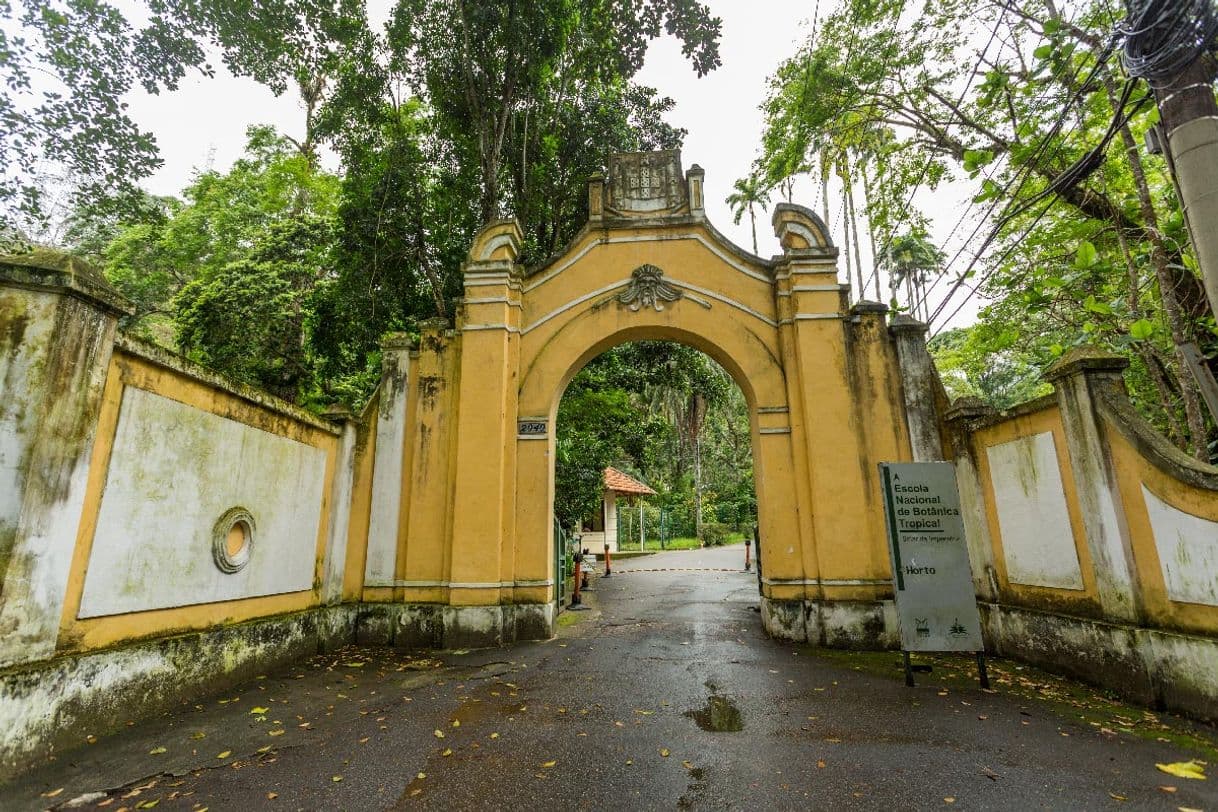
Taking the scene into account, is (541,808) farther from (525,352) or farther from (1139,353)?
(1139,353)

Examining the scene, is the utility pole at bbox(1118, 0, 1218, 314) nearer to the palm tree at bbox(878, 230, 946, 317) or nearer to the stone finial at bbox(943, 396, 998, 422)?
the stone finial at bbox(943, 396, 998, 422)

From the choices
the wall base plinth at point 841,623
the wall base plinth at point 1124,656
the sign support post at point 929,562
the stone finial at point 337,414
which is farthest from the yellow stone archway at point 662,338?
the sign support post at point 929,562

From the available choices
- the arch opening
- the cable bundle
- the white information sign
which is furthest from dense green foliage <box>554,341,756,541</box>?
the cable bundle

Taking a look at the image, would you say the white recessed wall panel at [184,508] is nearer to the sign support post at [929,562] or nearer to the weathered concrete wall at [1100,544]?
the sign support post at [929,562]

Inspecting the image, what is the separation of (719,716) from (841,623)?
304cm

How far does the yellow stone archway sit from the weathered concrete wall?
1.32m

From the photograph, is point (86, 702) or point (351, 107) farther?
point (351, 107)

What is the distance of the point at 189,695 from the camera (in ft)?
15.8

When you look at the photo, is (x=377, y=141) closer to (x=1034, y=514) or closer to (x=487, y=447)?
(x=487, y=447)

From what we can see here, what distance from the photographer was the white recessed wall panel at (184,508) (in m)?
4.29

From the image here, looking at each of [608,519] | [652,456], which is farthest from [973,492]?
[608,519]

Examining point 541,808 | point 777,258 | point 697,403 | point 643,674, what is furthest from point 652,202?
point 697,403

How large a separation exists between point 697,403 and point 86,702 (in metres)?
25.2

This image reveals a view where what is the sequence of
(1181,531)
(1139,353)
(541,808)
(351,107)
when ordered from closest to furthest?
(541,808)
(1181,531)
(1139,353)
(351,107)
